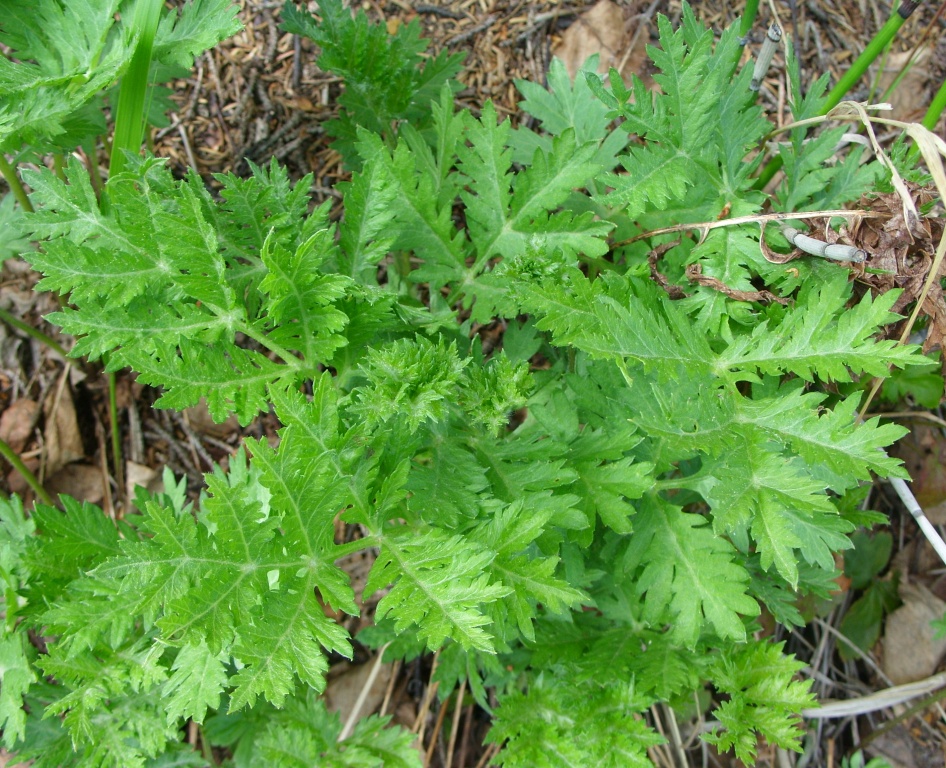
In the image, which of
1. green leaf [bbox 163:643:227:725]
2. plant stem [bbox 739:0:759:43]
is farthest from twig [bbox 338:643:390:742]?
plant stem [bbox 739:0:759:43]

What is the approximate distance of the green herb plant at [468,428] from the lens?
179 centimetres

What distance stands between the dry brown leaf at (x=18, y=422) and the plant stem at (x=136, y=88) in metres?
1.28

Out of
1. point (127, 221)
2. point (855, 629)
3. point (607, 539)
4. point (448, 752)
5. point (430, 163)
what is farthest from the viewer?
point (855, 629)

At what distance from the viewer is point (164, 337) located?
1.98 metres

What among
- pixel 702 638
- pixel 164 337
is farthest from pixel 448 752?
pixel 164 337

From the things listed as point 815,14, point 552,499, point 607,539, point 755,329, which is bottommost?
point 607,539

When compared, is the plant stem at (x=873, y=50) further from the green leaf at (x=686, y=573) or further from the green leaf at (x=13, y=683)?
the green leaf at (x=13, y=683)

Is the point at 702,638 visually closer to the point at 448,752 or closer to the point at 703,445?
the point at 703,445

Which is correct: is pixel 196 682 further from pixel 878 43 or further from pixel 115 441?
pixel 878 43

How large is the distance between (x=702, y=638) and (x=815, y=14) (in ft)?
9.37

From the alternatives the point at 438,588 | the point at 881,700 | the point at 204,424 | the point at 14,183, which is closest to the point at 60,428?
the point at 204,424

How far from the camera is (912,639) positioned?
3.19 metres

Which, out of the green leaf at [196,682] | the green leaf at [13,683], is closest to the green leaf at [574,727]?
the green leaf at [196,682]

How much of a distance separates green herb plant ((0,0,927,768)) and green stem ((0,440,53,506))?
1.19ft
